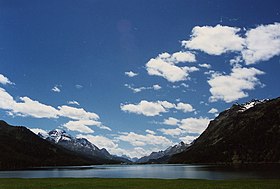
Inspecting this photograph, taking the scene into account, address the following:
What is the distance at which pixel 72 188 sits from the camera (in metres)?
61.1

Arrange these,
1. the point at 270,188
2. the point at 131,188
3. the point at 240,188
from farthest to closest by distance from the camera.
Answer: the point at 131,188 → the point at 240,188 → the point at 270,188

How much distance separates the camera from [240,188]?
177ft

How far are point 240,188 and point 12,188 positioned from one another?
134ft

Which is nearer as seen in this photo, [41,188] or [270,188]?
[270,188]

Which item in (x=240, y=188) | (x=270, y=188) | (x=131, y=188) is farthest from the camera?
(x=131, y=188)

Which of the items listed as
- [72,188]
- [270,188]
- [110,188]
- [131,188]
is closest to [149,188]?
[131,188]

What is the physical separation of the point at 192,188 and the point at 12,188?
3279 cm

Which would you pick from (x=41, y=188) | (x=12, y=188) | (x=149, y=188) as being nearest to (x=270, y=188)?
(x=149, y=188)

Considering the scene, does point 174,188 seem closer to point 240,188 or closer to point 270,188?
point 240,188

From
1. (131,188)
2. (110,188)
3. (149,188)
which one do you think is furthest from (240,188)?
(110,188)

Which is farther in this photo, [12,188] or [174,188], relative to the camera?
[12,188]

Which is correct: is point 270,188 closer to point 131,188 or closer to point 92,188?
point 131,188

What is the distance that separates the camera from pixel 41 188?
194 feet

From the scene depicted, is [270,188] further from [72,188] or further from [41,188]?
[41,188]
